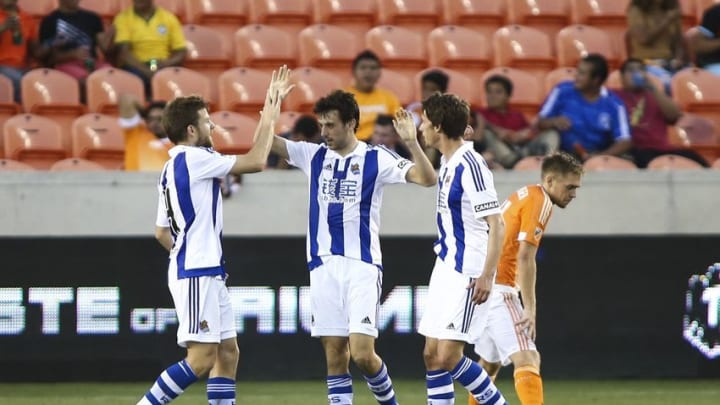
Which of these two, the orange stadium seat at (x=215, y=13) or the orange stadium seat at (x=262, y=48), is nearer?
the orange stadium seat at (x=262, y=48)

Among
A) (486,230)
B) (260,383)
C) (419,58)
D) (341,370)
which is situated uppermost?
(419,58)

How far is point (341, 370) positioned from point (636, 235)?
3.88 metres

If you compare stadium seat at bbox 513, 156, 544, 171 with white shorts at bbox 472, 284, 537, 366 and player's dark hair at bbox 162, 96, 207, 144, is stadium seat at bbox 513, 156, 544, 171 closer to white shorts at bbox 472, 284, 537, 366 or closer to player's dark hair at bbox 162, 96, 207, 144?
white shorts at bbox 472, 284, 537, 366

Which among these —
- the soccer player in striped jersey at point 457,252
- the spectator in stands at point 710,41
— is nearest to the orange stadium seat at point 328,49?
the spectator in stands at point 710,41

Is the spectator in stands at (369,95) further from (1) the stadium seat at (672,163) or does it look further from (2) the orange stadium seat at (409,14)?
(1) the stadium seat at (672,163)

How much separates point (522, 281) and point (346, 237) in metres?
0.99

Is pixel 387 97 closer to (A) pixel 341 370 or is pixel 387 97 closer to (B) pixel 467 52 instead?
(B) pixel 467 52

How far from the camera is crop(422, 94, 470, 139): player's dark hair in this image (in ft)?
24.7

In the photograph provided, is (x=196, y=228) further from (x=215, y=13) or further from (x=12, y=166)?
(x=215, y=13)

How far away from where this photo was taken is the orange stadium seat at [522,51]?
13.9 meters

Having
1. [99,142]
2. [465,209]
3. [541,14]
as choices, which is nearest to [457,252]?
[465,209]

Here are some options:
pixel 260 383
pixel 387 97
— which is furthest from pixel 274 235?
pixel 387 97

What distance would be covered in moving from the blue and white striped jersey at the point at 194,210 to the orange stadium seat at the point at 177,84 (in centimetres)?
517

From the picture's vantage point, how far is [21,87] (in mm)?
12719
